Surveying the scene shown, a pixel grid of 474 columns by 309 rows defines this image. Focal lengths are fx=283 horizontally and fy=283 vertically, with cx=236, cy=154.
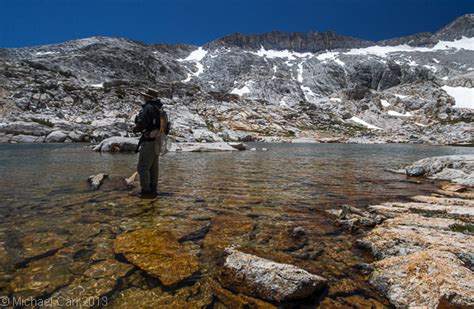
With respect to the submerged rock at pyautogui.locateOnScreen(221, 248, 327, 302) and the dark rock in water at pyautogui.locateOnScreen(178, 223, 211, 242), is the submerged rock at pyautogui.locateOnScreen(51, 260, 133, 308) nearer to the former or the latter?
the dark rock in water at pyautogui.locateOnScreen(178, 223, 211, 242)

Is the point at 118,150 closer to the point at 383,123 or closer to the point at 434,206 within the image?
the point at 434,206

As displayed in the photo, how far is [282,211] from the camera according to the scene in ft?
29.8

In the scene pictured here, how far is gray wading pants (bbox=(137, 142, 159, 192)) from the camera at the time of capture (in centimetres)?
1032

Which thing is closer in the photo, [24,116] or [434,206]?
[434,206]

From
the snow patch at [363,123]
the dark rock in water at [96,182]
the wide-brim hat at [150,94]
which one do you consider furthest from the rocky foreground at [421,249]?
the snow patch at [363,123]

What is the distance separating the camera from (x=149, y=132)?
10.2 meters

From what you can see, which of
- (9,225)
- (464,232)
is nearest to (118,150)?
(9,225)

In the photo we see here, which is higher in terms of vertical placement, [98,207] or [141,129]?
[141,129]

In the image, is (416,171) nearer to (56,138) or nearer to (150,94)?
(150,94)

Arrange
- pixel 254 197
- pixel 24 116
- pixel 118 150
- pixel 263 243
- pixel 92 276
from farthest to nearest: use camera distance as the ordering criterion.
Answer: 1. pixel 24 116
2. pixel 118 150
3. pixel 254 197
4. pixel 263 243
5. pixel 92 276

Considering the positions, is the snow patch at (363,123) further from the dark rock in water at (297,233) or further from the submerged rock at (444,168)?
the dark rock in water at (297,233)

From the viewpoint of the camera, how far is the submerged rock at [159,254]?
495 cm

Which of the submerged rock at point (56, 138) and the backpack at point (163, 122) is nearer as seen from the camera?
the backpack at point (163, 122)

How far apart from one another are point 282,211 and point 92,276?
5.83 meters
